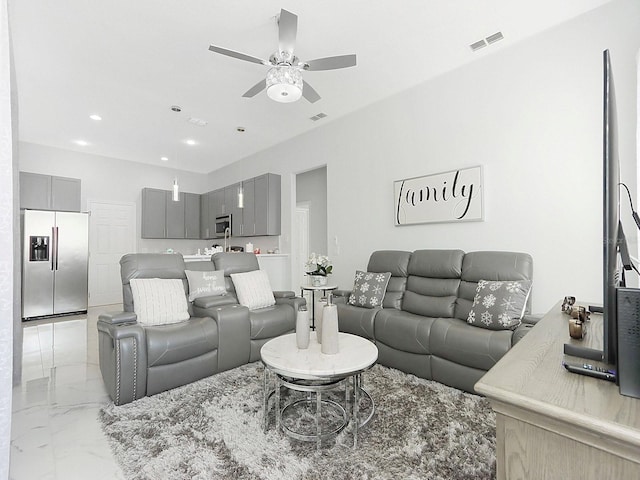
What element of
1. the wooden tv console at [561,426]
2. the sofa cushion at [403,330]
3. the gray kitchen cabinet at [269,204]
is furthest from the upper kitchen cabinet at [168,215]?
the wooden tv console at [561,426]

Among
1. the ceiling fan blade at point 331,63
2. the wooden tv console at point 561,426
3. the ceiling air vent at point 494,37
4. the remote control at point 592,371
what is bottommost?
the wooden tv console at point 561,426

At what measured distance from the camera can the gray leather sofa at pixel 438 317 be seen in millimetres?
2402

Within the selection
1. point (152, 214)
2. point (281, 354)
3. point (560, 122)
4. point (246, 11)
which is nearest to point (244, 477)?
point (281, 354)

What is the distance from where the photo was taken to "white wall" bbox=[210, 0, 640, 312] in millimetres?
2535

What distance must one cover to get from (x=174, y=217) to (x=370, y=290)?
539 centimetres

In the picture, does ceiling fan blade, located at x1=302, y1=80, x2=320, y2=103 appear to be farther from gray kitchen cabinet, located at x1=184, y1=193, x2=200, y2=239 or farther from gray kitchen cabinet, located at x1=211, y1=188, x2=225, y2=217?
gray kitchen cabinet, located at x1=184, y1=193, x2=200, y2=239

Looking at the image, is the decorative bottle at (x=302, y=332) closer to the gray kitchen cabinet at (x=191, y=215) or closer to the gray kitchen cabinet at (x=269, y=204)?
the gray kitchen cabinet at (x=269, y=204)

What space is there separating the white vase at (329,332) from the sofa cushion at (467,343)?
1.07 m

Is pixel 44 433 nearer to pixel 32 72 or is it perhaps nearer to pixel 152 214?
pixel 32 72

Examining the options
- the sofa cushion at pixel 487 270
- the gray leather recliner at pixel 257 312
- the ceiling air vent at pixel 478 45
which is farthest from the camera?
the gray leather recliner at pixel 257 312

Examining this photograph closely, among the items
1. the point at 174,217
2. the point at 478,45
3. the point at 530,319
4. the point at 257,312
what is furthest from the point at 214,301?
the point at 174,217

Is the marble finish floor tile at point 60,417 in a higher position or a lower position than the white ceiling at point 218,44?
lower

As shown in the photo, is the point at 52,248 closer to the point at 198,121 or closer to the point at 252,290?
the point at 198,121

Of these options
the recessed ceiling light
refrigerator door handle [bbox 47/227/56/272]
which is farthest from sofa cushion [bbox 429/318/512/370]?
refrigerator door handle [bbox 47/227/56/272]
